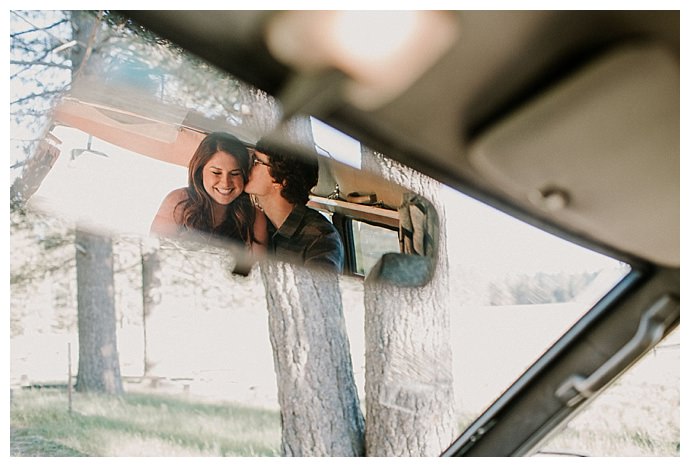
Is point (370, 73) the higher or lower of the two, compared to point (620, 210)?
higher

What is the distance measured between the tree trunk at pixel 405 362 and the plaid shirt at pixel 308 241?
224 millimetres

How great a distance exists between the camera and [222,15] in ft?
2.72

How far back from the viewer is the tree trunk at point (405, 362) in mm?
1859

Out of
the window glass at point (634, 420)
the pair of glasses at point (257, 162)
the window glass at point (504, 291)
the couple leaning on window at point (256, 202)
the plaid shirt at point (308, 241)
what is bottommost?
the window glass at point (634, 420)

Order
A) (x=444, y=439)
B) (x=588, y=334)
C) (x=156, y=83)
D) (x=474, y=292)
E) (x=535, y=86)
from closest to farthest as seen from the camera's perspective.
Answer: (x=535, y=86)
(x=588, y=334)
(x=156, y=83)
(x=444, y=439)
(x=474, y=292)

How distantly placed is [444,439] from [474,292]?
1.85 ft

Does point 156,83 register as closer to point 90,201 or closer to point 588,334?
point 90,201

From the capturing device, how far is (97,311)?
2.08 meters

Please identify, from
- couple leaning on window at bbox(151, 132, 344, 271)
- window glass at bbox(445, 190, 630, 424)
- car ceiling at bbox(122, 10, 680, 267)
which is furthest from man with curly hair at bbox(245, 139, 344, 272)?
car ceiling at bbox(122, 10, 680, 267)

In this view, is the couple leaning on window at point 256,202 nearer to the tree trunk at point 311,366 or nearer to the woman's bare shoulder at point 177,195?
the woman's bare shoulder at point 177,195

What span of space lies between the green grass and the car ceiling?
1485 millimetres

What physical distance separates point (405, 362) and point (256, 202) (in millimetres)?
889

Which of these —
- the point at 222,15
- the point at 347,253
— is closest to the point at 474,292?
the point at 347,253

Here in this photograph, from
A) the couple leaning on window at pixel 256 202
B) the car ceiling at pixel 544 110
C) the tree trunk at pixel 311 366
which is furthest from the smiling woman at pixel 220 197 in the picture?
the car ceiling at pixel 544 110
